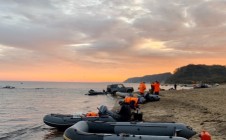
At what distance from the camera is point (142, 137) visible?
9.70m

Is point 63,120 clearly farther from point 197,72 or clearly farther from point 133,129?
point 197,72

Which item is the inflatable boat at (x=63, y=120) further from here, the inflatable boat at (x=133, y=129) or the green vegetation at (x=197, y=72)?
the green vegetation at (x=197, y=72)

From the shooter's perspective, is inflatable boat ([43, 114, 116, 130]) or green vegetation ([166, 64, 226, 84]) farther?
green vegetation ([166, 64, 226, 84])

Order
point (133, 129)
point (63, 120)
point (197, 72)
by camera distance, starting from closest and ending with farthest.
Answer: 1. point (133, 129)
2. point (63, 120)
3. point (197, 72)

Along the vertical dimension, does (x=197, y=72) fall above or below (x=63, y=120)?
above

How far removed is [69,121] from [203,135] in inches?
315

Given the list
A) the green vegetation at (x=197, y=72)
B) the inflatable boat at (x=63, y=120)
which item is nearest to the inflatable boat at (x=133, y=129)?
the inflatable boat at (x=63, y=120)

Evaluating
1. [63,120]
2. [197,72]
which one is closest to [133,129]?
[63,120]

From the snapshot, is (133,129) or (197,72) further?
(197,72)

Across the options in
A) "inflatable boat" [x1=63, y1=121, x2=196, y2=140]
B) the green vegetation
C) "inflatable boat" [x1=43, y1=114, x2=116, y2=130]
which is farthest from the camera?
the green vegetation

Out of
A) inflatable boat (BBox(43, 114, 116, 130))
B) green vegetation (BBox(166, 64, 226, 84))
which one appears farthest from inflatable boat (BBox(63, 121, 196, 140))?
green vegetation (BBox(166, 64, 226, 84))

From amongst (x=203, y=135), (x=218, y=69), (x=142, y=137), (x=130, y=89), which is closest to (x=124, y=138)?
(x=142, y=137)

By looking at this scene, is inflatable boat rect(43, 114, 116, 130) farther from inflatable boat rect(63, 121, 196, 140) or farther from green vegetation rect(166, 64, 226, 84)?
green vegetation rect(166, 64, 226, 84)

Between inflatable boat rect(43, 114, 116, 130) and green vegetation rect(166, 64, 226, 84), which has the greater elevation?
green vegetation rect(166, 64, 226, 84)
